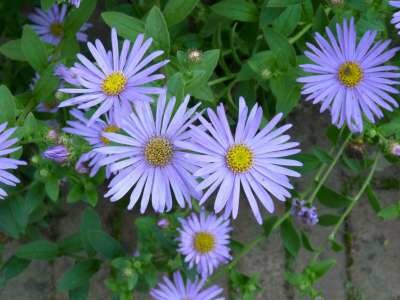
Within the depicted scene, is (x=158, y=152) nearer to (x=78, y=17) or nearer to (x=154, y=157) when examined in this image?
(x=154, y=157)

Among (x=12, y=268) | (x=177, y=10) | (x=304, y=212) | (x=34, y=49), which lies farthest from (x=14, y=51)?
(x=304, y=212)

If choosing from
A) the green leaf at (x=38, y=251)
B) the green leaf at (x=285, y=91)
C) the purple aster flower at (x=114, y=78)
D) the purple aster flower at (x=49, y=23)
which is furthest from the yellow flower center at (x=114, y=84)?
the purple aster flower at (x=49, y=23)

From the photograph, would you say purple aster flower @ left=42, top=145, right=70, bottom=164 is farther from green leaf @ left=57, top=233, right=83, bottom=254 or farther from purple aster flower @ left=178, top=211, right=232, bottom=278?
green leaf @ left=57, top=233, right=83, bottom=254

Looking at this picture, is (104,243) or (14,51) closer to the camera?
(104,243)

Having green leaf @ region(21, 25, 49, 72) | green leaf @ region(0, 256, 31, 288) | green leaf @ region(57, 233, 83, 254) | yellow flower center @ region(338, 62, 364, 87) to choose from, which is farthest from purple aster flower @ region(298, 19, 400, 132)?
green leaf @ region(0, 256, 31, 288)

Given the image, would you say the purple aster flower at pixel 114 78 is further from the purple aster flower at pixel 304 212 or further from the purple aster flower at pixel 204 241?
the purple aster flower at pixel 304 212

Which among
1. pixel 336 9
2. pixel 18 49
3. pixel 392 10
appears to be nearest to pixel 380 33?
pixel 392 10
